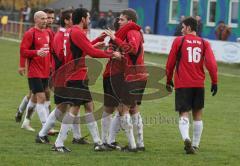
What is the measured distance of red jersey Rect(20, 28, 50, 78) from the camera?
11703mm

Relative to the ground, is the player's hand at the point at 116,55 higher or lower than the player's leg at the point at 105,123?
higher

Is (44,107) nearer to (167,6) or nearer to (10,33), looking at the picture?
(167,6)

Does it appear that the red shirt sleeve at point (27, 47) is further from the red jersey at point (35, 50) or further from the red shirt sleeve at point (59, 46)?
the red shirt sleeve at point (59, 46)

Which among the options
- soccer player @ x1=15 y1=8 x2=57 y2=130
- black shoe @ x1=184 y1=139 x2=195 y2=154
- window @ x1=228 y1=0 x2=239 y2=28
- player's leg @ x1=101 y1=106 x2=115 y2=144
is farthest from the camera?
window @ x1=228 y1=0 x2=239 y2=28

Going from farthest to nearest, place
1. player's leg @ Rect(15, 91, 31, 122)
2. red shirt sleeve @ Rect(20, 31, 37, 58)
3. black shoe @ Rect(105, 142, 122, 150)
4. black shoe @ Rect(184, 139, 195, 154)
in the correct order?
player's leg @ Rect(15, 91, 31, 122) → red shirt sleeve @ Rect(20, 31, 37, 58) → black shoe @ Rect(105, 142, 122, 150) → black shoe @ Rect(184, 139, 195, 154)

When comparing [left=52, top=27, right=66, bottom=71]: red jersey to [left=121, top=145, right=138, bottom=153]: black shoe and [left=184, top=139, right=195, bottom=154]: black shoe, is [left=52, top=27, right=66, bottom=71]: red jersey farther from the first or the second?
[left=184, top=139, right=195, bottom=154]: black shoe

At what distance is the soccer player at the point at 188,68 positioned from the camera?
10.3 m

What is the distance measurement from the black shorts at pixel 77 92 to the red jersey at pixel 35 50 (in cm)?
160

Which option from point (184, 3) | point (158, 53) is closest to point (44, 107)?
point (158, 53)

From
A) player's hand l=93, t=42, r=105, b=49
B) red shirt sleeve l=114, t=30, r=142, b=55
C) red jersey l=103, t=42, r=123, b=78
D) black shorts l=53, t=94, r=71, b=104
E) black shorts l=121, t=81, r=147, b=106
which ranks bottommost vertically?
black shorts l=53, t=94, r=71, b=104

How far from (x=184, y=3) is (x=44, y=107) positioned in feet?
100

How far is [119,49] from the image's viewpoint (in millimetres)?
10117

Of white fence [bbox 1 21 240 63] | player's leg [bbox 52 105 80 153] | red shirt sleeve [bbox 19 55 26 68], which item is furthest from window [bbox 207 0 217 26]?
player's leg [bbox 52 105 80 153]

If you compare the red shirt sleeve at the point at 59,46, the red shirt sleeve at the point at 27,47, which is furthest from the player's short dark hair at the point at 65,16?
the red shirt sleeve at the point at 27,47
